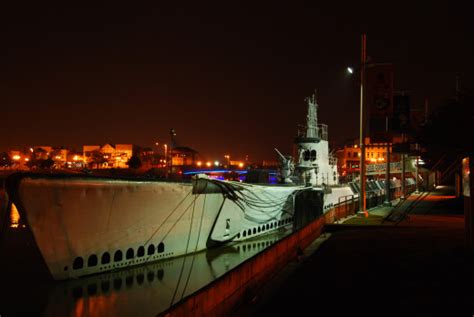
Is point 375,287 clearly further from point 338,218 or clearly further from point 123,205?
point 338,218

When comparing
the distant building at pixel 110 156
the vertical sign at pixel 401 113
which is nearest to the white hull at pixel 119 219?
the vertical sign at pixel 401 113

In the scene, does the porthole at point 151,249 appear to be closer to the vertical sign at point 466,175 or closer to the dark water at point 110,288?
the dark water at point 110,288

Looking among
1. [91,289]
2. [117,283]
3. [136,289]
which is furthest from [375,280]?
[91,289]

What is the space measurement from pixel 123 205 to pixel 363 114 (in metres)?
13.0

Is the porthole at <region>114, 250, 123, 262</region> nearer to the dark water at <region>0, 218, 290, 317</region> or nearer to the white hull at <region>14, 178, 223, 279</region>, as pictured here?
the white hull at <region>14, 178, 223, 279</region>

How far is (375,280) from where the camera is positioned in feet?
29.6

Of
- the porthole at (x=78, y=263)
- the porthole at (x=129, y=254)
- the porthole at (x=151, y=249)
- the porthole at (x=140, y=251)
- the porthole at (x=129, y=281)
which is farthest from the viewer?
the porthole at (x=151, y=249)

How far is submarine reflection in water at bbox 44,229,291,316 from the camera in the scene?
11.3 metres

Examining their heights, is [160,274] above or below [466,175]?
below

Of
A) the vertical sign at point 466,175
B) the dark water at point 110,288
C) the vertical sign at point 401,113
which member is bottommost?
the dark water at point 110,288

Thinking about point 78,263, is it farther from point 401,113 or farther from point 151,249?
point 401,113

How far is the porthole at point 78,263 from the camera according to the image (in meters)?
12.2

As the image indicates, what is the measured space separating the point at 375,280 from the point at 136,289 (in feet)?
23.0

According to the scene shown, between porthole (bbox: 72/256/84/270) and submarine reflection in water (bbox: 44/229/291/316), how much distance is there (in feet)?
1.24
